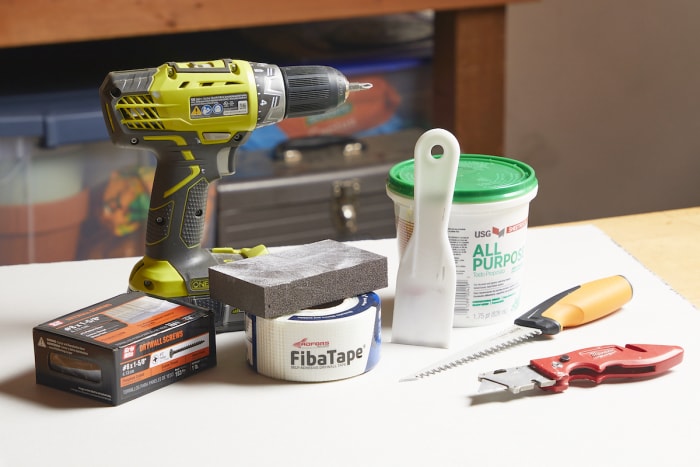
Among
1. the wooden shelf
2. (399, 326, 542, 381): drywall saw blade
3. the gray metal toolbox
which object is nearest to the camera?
(399, 326, 542, 381): drywall saw blade

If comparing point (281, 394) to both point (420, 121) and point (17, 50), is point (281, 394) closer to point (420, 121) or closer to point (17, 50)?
point (420, 121)

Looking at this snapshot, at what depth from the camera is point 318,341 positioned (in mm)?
778

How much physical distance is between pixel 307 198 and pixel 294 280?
35.9 inches

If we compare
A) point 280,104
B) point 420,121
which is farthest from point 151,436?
point 420,121

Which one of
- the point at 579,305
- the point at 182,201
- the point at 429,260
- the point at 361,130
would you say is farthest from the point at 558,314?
the point at 361,130

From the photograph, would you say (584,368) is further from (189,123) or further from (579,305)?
(189,123)

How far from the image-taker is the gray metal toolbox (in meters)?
1.64

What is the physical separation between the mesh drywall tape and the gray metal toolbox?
84cm

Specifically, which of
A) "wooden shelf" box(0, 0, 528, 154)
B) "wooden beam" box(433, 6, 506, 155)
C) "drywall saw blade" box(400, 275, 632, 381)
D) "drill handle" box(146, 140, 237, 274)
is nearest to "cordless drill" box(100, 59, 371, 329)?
"drill handle" box(146, 140, 237, 274)

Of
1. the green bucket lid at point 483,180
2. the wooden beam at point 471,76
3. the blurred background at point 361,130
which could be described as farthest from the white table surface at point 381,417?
the wooden beam at point 471,76

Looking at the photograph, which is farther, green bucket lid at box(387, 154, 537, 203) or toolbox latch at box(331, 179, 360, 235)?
toolbox latch at box(331, 179, 360, 235)

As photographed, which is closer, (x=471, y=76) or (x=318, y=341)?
(x=318, y=341)

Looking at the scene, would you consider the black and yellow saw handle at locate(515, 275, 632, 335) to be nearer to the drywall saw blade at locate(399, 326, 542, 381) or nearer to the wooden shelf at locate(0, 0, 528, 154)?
the drywall saw blade at locate(399, 326, 542, 381)

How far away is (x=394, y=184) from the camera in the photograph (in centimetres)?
88
